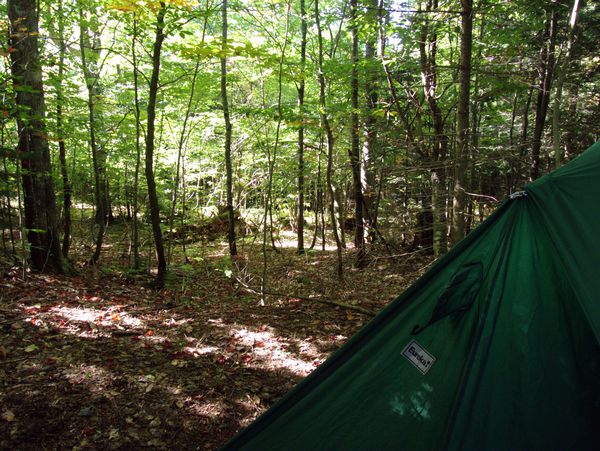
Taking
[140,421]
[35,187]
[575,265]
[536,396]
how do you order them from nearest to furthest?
[575,265]
[536,396]
[140,421]
[35,187]

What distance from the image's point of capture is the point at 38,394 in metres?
3.43

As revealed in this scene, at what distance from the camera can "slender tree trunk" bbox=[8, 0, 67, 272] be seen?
20.0ft

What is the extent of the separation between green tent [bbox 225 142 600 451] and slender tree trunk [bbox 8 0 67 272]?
19.2 feet

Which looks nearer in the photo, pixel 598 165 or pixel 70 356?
pixel 598 165

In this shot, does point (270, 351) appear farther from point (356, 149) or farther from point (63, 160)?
point (63, 160)

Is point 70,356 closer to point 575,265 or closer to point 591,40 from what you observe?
point 575,265

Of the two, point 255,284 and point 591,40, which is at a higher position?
point 591,40

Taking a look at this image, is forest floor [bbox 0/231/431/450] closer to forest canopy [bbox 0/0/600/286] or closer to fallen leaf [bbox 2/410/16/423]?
fallen leaf [bbox 2/410/16/423]

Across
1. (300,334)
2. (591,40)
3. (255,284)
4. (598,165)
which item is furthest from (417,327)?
(591,40)

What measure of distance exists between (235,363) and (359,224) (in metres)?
5.25

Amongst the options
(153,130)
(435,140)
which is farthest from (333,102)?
(153,130)

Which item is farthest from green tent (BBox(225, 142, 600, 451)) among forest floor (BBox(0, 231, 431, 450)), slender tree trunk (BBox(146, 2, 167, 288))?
slender tree trunk (BBox(146, 2, 167, 288))

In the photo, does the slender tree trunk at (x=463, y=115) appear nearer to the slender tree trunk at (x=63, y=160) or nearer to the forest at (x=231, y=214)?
the forest at (x=231, y=214)

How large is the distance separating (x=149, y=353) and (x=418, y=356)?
11.4ft
